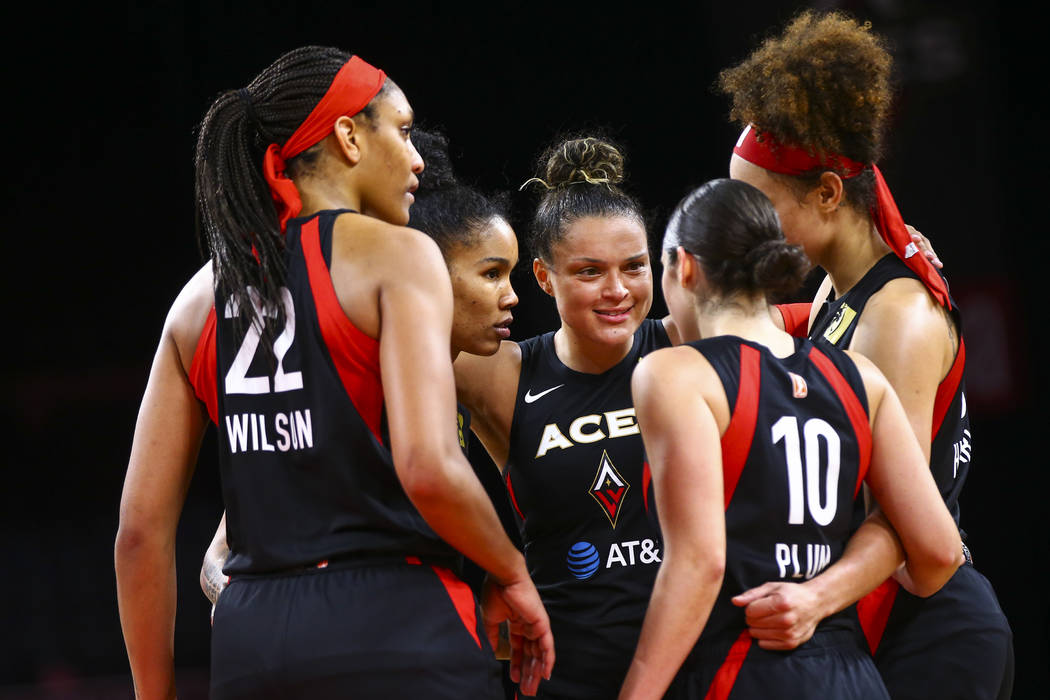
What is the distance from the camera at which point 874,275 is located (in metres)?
2.14

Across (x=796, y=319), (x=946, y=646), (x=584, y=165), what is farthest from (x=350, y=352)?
(x=796, y=319)

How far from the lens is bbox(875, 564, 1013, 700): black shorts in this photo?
2.02m

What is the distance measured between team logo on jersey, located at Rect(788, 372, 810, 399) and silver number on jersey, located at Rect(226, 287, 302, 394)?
78 centimetres

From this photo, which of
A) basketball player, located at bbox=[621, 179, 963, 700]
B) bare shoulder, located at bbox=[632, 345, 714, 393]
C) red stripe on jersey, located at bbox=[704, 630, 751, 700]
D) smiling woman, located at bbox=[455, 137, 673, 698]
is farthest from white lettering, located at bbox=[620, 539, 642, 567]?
bare shoulder, located at bbox=[632, 345, 714, 393]

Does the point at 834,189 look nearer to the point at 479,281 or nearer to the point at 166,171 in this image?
the point at 479,281

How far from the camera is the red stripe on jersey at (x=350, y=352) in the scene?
1.63 metres

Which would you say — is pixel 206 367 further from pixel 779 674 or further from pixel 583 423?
pixel 779 674

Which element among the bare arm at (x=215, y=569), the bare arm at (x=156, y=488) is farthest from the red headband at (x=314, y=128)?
the bare arm at (x=215, y=569)

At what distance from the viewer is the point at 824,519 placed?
1.70 metres

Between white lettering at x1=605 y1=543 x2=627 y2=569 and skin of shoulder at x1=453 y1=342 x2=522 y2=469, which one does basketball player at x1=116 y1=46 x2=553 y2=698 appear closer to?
white lettering at x1=605 y1=543 x2=627 y2=569

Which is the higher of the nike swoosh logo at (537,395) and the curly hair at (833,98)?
the curly hair at (833,98)

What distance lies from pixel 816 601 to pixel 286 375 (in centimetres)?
91

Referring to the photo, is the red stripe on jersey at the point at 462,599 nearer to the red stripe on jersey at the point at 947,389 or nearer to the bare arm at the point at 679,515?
the bare arm at the point at 679,515

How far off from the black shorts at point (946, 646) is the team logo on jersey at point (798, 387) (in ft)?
2.03
